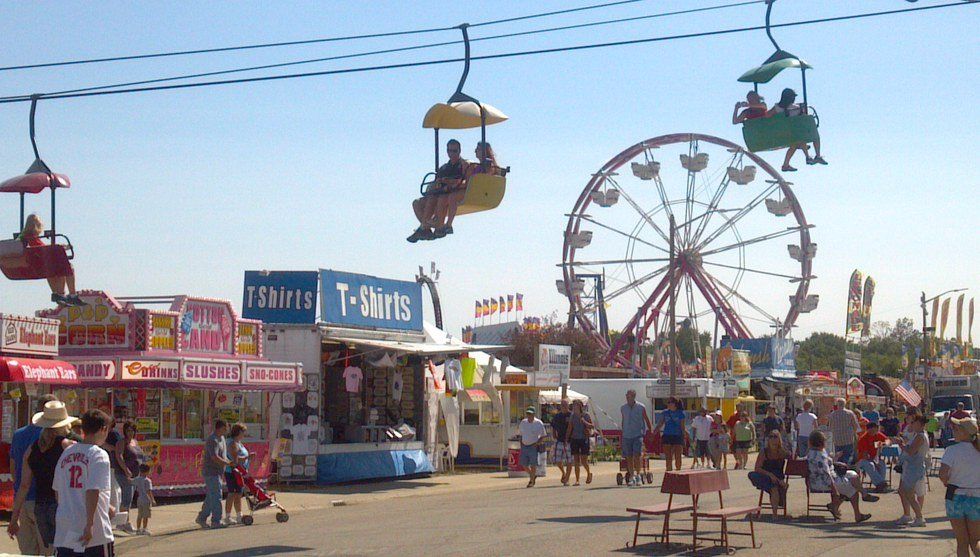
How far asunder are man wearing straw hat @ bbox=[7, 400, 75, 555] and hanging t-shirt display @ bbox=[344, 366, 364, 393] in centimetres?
1461

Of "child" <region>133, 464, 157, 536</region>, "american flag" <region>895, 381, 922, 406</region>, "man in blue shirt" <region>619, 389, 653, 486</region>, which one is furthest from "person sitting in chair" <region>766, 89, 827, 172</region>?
"american flag" <region>895, 381, 922, 406</region>

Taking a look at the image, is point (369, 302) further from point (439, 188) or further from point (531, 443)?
point (439, 188)

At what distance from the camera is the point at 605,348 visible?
174 ft

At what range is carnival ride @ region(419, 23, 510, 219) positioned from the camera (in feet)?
44.5

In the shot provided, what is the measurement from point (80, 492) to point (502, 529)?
284 inches

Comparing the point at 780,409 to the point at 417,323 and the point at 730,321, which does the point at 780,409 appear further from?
the point at 417,323

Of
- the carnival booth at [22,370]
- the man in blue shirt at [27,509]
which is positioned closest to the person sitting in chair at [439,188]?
the man in blue shirt at [27,509]

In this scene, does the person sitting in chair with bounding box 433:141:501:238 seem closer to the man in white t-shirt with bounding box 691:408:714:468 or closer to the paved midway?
the paved midway

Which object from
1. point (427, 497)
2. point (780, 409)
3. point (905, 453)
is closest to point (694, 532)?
point (905, 453)

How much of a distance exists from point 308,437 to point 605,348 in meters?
30.9

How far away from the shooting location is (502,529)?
14.9 meters

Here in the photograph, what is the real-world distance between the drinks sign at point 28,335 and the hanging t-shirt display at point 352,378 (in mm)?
7009

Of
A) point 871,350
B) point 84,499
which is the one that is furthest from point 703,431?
point 871,350

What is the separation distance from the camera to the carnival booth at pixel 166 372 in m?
19.3
